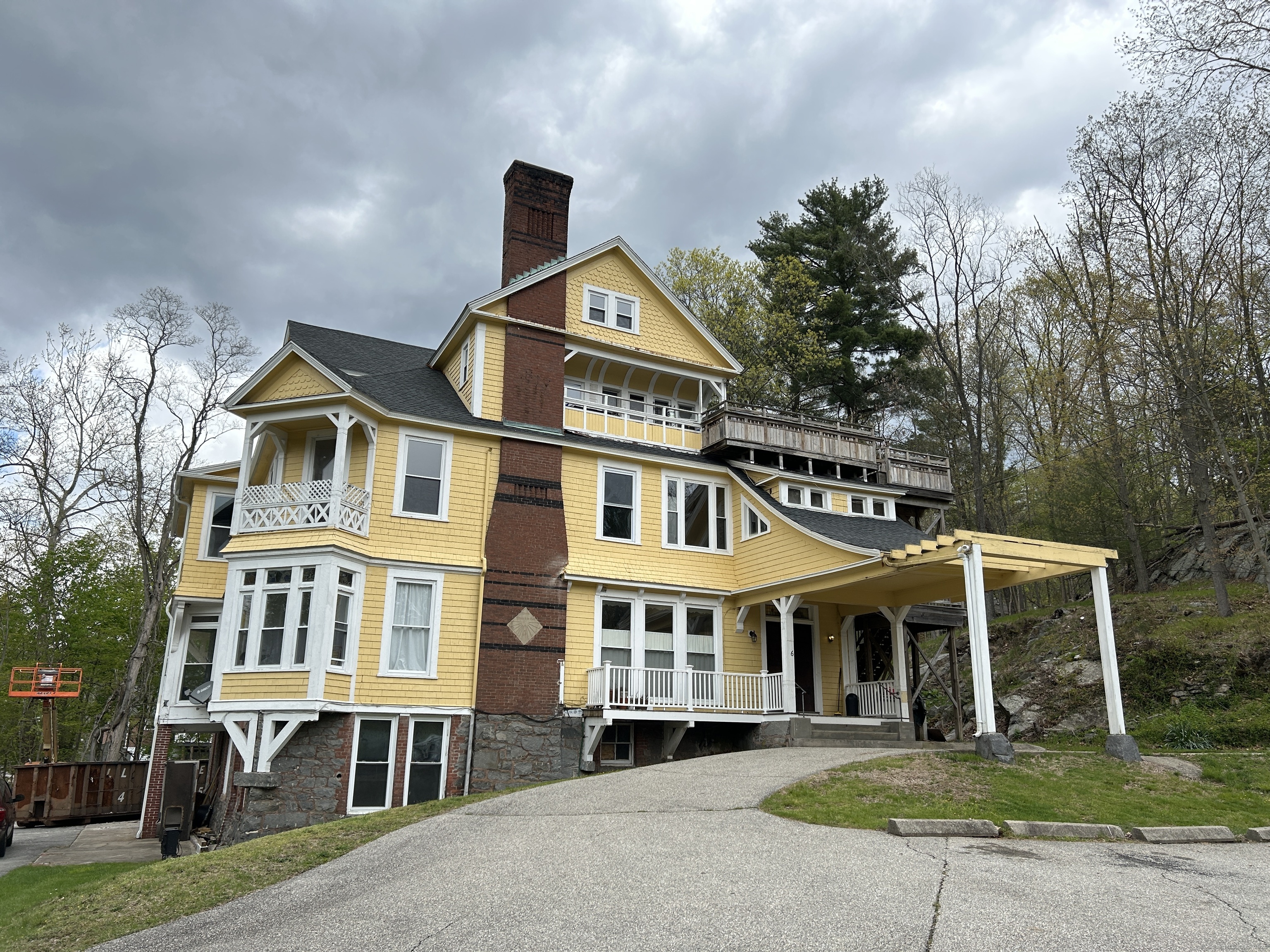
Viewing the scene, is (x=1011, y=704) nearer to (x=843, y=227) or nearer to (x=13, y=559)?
(x=843, y=227)

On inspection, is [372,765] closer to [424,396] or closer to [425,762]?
[425,762]

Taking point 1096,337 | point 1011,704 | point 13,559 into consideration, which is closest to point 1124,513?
point 1096,337

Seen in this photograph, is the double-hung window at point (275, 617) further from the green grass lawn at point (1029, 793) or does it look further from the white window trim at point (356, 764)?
the green grass lawn at point (1029, 793)

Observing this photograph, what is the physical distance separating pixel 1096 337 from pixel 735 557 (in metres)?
13.2

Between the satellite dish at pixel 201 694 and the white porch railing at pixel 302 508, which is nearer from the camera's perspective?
the white porch railing at pixel 302 508

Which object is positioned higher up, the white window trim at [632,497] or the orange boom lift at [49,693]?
the white window trim at [632,497]

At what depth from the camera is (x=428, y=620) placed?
17.4 m

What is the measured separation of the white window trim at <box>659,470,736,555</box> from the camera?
20.6 metres

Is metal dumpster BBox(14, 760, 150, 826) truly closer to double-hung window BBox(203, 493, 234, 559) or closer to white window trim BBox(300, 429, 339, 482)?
double-hung window BBox(203, 493, 234, 559)

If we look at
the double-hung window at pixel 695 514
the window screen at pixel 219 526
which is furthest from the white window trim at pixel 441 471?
the double-hung window at pixel 695 514

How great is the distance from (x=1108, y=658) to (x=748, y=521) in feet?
26.9

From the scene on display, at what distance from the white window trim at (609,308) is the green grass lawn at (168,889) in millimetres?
12549

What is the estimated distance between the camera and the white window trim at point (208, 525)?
19.2 m

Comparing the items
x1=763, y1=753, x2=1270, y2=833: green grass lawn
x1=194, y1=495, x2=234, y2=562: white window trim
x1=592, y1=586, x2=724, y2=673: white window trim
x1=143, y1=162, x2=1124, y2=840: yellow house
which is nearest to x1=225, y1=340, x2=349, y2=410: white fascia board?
x1=143, y1=162, x2=1124, y2=840: yellow house
